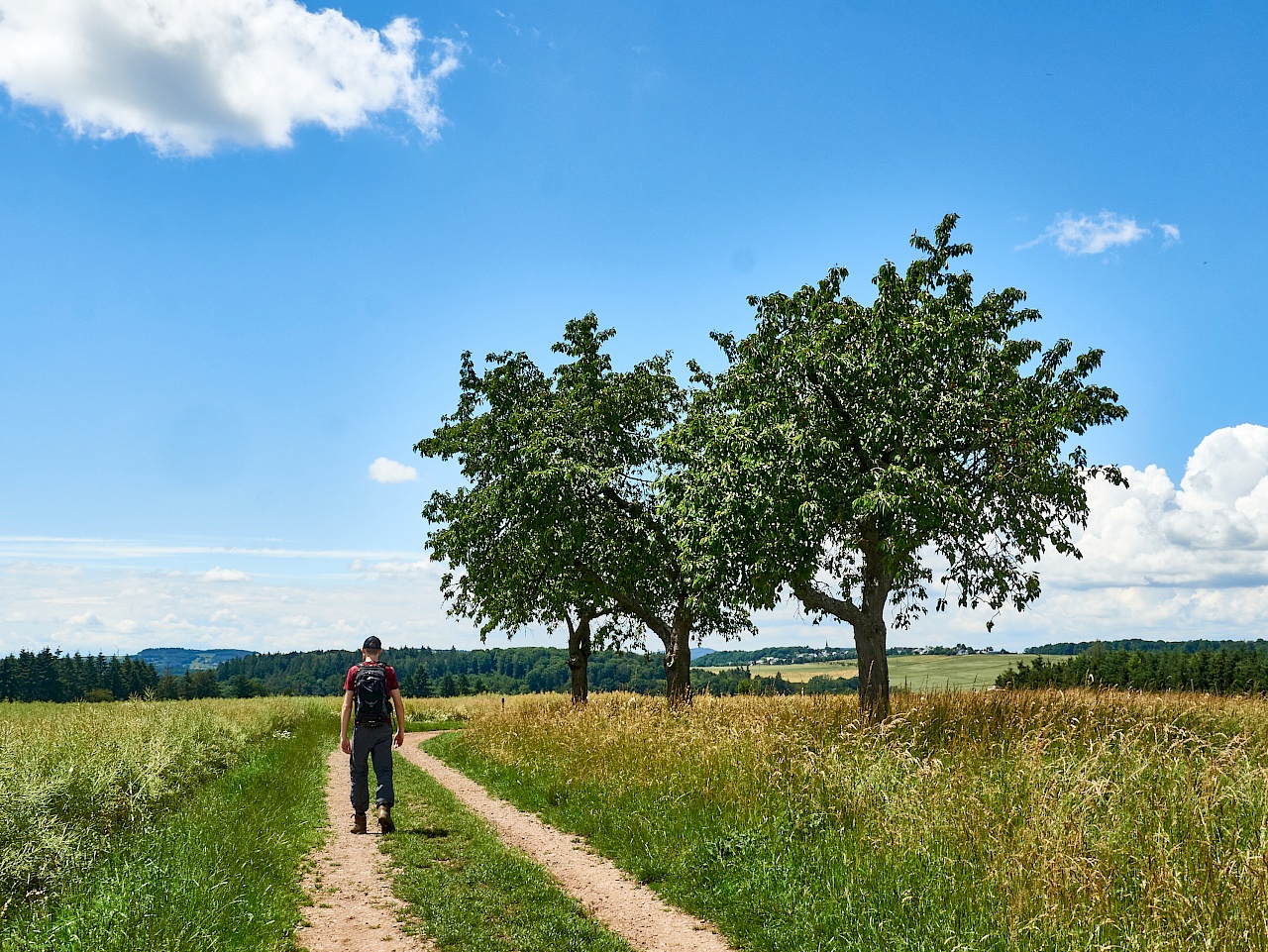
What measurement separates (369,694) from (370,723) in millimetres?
424

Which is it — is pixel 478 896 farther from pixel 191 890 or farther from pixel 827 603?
pixel 827 603

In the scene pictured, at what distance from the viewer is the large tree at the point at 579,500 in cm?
2242

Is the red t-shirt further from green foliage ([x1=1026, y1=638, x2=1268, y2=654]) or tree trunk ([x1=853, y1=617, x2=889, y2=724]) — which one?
green foliage ([x1=1026, y1=638, x2=1268, y2=654])

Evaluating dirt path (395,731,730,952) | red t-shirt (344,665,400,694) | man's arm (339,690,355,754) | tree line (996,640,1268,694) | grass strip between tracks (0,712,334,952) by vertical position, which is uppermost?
red t-shirt (344,665,400,694)

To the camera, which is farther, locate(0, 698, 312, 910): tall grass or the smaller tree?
the smaller tree

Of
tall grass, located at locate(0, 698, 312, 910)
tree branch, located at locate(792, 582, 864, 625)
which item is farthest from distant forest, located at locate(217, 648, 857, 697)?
tall grass, located at locate(0, 698, 312, 910)

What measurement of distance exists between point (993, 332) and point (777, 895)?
14250 millimetres

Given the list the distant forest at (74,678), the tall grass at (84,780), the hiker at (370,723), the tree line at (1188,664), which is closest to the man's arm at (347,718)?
the hiker at (370,723)

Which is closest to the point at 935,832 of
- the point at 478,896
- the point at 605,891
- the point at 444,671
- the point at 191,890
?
the point at 605,891

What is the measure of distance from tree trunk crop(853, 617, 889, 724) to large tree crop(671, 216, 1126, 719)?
1.6 inches

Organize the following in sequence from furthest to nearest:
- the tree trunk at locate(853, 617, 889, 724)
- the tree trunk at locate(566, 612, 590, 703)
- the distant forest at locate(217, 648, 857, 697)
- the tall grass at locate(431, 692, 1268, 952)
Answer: the distant forest at locate(217, 648, 857, 697)
the tree trunk at locate(566, 612, 590, 703)
the tree trunk at locate(853, 617, 889, 724)
the tall grass at locate(431, 692, 1268, 952)

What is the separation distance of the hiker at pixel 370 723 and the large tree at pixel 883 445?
24.8 feet

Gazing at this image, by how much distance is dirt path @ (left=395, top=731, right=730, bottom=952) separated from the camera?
22.3 ft

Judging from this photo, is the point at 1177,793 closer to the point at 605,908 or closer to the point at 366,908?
the point at 605,908
